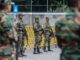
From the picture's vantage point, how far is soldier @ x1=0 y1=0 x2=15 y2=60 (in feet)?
25.0

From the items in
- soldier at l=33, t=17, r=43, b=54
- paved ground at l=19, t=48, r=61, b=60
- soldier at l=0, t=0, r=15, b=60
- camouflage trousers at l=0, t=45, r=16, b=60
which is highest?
soldier at l=0, t=0, r=15, b=60

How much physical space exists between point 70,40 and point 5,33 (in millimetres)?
2340

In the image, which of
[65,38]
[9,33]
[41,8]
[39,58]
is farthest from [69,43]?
[41,8]

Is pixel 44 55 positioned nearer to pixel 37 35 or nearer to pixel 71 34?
pixel 37 35

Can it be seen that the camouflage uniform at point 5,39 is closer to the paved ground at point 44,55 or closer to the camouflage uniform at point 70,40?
the camouflage uniform at point 70,40

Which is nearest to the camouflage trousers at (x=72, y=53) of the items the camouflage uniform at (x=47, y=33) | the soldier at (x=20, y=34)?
the soldier at (x=20, y=34)

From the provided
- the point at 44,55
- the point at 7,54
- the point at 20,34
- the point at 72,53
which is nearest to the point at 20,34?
the point at 20,34

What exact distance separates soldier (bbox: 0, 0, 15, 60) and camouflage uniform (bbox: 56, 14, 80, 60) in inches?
85.2

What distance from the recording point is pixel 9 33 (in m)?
7.62

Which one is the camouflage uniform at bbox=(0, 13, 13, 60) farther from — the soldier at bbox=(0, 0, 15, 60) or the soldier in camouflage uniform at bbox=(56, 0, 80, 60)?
the soldier in camouflage uniform at bbox=(56, 0, 80, 60)

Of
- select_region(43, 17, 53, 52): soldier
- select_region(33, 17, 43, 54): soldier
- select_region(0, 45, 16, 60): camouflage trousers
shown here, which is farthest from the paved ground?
select_region(0, 45, 16, 60): camouflage trousers

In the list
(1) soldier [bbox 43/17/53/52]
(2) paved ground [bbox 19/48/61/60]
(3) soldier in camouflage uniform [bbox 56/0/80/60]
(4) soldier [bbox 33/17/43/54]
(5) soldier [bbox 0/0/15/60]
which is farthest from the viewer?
(1) soldier [bbox 43/17/53/52]

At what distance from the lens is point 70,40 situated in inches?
217

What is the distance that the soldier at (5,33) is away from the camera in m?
7.63
